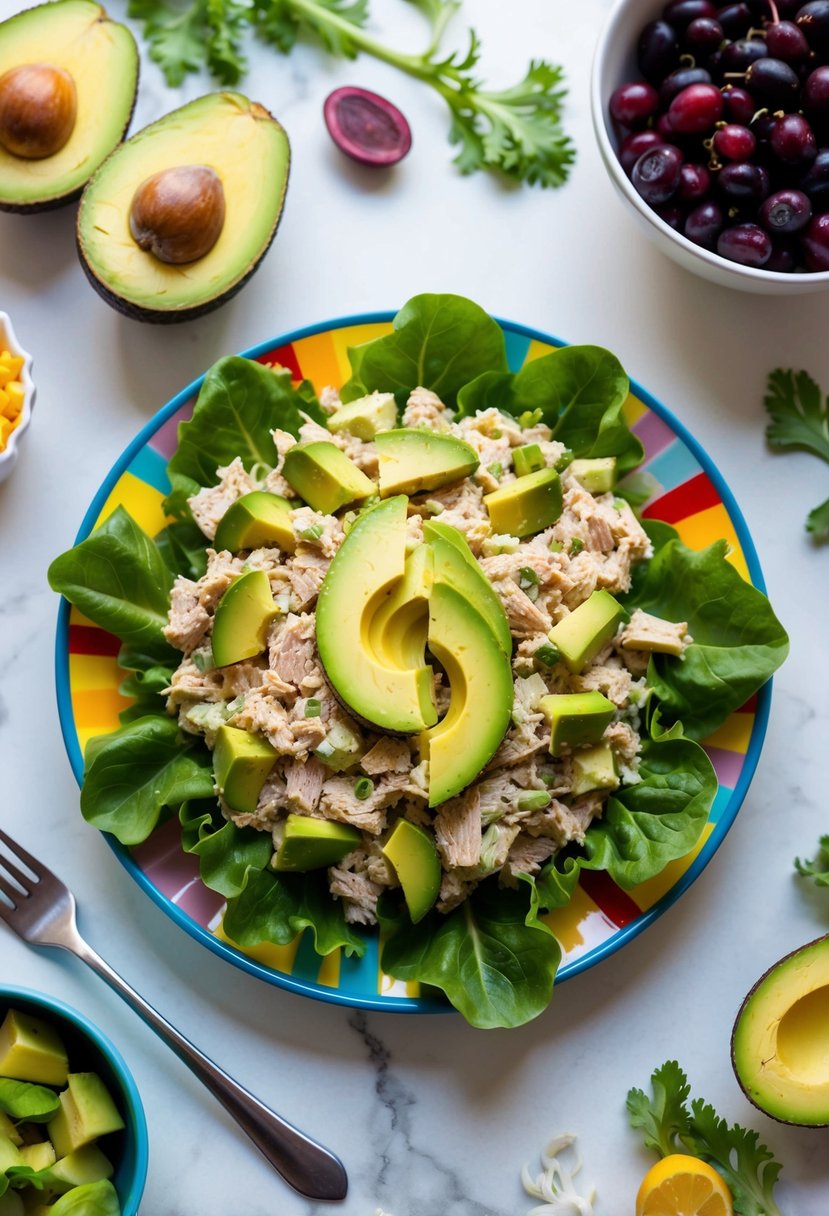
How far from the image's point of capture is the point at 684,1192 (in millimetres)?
2471

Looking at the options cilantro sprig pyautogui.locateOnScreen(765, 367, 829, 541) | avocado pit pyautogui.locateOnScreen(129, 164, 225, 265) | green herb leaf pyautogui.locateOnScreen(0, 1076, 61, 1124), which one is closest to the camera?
green herb leaf pyautogui.locateOnScreen(0, 1076, 61, 1124)

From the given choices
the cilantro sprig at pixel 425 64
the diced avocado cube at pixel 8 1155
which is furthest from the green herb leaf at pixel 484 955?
the cilantro sprig at pixel 425 64

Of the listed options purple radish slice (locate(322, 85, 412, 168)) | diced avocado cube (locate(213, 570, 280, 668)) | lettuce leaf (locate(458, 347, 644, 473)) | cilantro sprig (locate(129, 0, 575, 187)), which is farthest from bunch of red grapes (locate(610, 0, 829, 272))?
diced avocado cube (locate(213, 570, 280, 668))

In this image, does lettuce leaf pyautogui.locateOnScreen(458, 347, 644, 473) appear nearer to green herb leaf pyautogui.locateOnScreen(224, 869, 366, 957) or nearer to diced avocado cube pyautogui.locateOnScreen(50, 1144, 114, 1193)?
green herb leaf pyautogui.locateOnScreen(224, 869, 366, 957)

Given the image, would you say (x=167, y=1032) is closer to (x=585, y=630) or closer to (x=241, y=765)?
(x=241, y=765)

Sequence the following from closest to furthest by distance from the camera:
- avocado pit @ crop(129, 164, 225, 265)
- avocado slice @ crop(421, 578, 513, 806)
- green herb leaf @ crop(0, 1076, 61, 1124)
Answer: avocado slice @ crop(421, 578, 513, 806) → green herb leaf @ crop(0, 1076, 61, 1124) → avocado pit @ crop(129, 164, 225, 265)

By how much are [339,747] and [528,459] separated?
28.8 inches

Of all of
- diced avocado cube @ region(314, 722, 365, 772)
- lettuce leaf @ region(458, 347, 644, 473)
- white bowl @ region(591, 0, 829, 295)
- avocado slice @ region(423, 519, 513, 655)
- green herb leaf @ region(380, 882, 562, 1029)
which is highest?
white bowl @ region(591, 0, 829, 295)

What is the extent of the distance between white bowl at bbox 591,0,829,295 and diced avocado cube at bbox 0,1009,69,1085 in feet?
7.10

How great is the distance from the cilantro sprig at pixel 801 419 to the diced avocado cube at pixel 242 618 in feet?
4.32

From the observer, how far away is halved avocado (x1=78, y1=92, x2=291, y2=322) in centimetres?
263

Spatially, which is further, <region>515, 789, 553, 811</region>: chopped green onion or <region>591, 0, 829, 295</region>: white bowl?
<region>591, 0, 829, 295</region>: white bowl

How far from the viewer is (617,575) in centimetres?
247

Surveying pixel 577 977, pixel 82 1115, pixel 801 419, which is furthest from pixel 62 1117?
pixel 801 419
